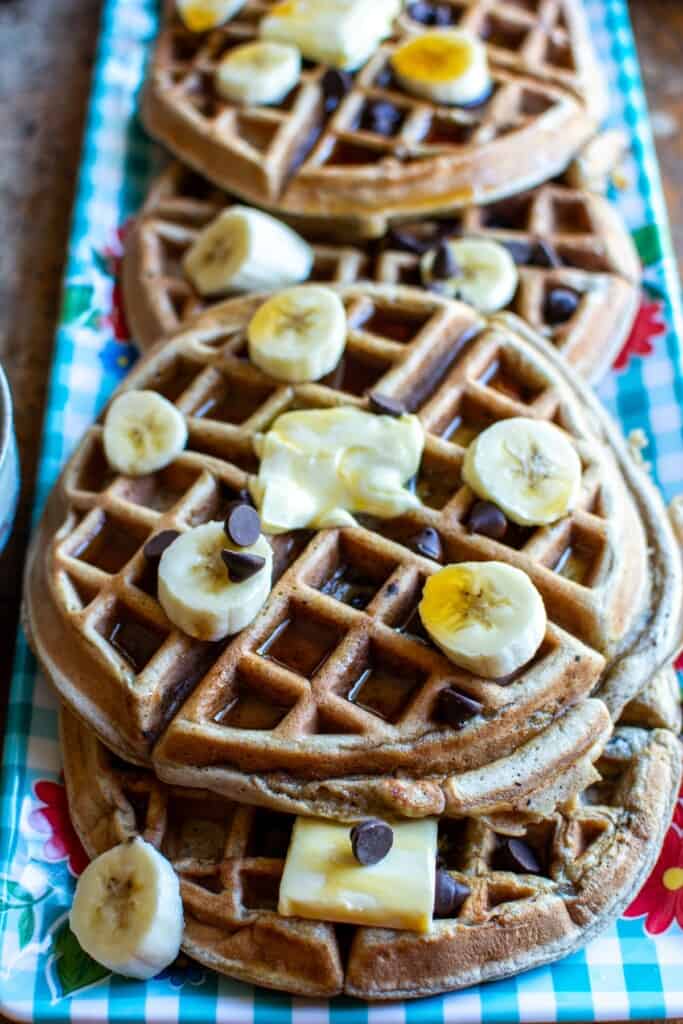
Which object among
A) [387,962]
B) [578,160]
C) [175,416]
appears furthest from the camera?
[578,160]

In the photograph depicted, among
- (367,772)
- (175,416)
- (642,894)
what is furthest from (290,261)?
(642,894)

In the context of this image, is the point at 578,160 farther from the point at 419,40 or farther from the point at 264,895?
the point at 264,895

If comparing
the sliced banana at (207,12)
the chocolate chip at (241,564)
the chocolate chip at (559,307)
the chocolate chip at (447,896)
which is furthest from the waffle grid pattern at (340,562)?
the sliced banana at (207,12)

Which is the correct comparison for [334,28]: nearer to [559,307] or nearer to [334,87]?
[334,87]

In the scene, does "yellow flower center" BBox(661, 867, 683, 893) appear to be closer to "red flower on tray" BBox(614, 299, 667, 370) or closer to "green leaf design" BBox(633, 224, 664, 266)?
"red flower on tray" BBox(614, 299, 667, 370)

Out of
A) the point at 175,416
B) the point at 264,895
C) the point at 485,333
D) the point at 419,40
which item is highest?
the point at 419,40

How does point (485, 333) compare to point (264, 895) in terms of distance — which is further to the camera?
point (485, 333)

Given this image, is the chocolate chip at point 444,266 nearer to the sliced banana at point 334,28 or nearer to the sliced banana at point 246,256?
the sliced banana at point 246,256

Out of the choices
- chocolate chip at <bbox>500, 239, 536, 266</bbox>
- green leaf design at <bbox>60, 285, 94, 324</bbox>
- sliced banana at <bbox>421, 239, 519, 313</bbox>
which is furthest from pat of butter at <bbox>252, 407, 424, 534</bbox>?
green leaf design at <bbox>60, 285, 94, 324</bbox>
